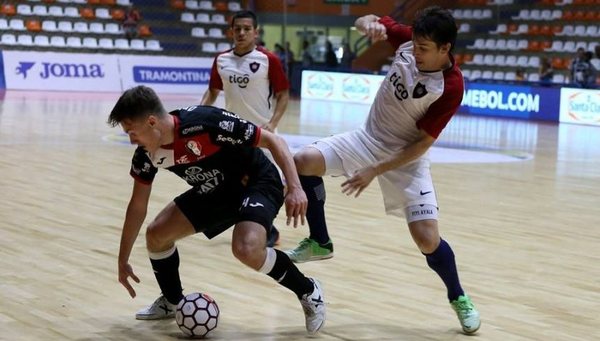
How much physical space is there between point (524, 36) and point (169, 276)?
24.2 m

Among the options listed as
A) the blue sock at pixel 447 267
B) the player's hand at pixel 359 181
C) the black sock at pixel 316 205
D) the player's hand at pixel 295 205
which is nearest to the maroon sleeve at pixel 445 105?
the player's hand at pixel 359 181

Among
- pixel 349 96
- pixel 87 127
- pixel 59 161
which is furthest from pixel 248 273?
pixel 349 96

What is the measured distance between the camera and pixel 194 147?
196 inches

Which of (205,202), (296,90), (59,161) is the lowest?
(296,90)

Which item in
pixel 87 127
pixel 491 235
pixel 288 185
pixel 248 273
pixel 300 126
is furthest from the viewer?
pixel 300 126

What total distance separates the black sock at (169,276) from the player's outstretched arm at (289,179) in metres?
0.83

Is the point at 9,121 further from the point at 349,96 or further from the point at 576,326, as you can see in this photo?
the point at 576,326

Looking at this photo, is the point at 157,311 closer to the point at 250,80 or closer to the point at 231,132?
the point at 231,132

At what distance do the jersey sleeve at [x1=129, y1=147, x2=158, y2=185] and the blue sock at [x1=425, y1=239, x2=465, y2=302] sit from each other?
5.15 ft

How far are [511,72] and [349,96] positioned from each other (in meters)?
4.46

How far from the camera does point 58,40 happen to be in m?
27.6

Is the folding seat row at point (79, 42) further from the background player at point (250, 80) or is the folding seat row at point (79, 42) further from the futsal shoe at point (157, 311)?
the futsal shoe at point (157, 311)

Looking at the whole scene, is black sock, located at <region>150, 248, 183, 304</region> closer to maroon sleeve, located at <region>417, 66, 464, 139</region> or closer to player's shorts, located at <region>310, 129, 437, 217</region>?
player's shorts, located at <region>310, 129, 437, 217</region>

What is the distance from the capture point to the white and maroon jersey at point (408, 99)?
18.1ft
